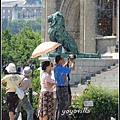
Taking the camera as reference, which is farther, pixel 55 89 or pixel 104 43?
pixel 104 43

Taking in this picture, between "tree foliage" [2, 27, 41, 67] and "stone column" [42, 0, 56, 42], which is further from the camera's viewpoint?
"tree foliage" [2, 27, 41, 67]

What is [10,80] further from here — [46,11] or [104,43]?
[46,11]

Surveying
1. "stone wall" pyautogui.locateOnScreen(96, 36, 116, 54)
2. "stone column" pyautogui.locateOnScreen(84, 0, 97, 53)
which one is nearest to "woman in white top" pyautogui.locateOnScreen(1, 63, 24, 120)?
"stone wall" pyautogui.locateOnScreen(96, 36, 116, 54)

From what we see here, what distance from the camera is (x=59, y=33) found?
27.5 m

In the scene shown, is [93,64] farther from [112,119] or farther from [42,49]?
[42,49]

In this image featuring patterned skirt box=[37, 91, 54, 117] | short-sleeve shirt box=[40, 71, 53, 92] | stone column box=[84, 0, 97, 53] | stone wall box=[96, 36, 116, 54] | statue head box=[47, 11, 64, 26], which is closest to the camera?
short-sleeve shirt box=[40, 71, 53, 92]

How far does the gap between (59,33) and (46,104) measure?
1313 cm

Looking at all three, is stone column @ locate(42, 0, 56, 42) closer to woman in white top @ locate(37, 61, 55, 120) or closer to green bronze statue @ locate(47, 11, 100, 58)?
green bronze statue @ locate(47, 11, 100, 58)

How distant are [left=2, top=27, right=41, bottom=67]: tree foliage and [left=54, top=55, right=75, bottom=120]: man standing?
38.5 meters

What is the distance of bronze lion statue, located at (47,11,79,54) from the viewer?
27062mm

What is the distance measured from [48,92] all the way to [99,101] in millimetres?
4358

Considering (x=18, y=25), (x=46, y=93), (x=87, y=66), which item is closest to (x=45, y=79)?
(x=46, y=93)

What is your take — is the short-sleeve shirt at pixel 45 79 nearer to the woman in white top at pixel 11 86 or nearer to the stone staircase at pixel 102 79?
the woman in white top at pixel 11 86

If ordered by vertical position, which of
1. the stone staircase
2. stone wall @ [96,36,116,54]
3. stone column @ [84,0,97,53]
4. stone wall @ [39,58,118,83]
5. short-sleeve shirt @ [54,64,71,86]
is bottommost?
the stone staircase
